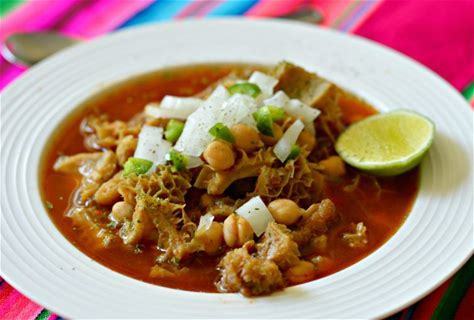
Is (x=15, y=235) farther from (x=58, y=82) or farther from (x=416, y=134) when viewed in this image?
(x=416, y=134)

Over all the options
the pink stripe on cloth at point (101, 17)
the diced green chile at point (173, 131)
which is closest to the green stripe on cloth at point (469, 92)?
the diced green chile at point (173, 131)

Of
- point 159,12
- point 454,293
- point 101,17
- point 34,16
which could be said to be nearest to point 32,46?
point 34,16

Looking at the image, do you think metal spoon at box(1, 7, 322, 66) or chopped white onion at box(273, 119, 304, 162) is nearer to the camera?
Answer: chopped white onion at box(273, 119, 304, 162)

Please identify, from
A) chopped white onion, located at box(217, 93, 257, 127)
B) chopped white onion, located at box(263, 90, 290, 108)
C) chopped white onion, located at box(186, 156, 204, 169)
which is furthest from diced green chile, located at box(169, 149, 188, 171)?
chopped white onion, located at box(263, 90, 290, 108)

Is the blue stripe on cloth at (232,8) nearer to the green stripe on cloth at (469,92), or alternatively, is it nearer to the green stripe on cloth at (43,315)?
the green stripe on cloth at (469,92)

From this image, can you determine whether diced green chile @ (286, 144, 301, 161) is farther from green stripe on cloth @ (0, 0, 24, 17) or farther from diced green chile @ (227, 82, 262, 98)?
green stripe on cloth @ (0, 0, 24, 17)

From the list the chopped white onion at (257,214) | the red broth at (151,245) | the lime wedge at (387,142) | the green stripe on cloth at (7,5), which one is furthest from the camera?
the green stripe on cloth at (7,5)
